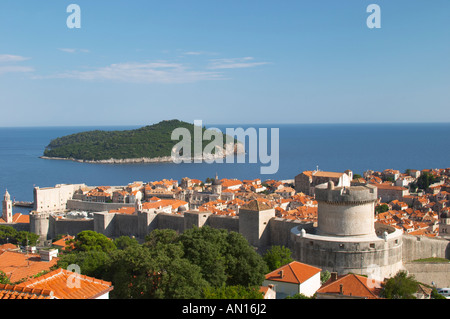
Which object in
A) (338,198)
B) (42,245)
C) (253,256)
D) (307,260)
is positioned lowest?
(42,245)

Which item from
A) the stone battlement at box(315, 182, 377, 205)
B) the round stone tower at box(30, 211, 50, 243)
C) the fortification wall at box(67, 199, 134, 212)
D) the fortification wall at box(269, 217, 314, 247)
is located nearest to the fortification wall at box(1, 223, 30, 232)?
the round stone tower at box(30, 211, 50, 243)

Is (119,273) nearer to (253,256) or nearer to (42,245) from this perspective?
(253,256)

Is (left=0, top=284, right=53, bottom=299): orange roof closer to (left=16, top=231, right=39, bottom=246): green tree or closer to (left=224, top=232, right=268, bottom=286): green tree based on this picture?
(left=224, top=232, right=268, bottom=286): green tree

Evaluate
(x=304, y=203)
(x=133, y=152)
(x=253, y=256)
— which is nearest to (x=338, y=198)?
(x=253, y=256)

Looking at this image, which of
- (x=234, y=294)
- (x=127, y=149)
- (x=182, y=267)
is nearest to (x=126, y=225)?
(x=182, y=267)

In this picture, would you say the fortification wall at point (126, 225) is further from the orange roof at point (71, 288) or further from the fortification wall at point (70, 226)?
the orange roof at point (71, 288)

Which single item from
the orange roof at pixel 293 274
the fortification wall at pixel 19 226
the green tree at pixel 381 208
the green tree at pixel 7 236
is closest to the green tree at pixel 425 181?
the green tree at pixel 381 208
